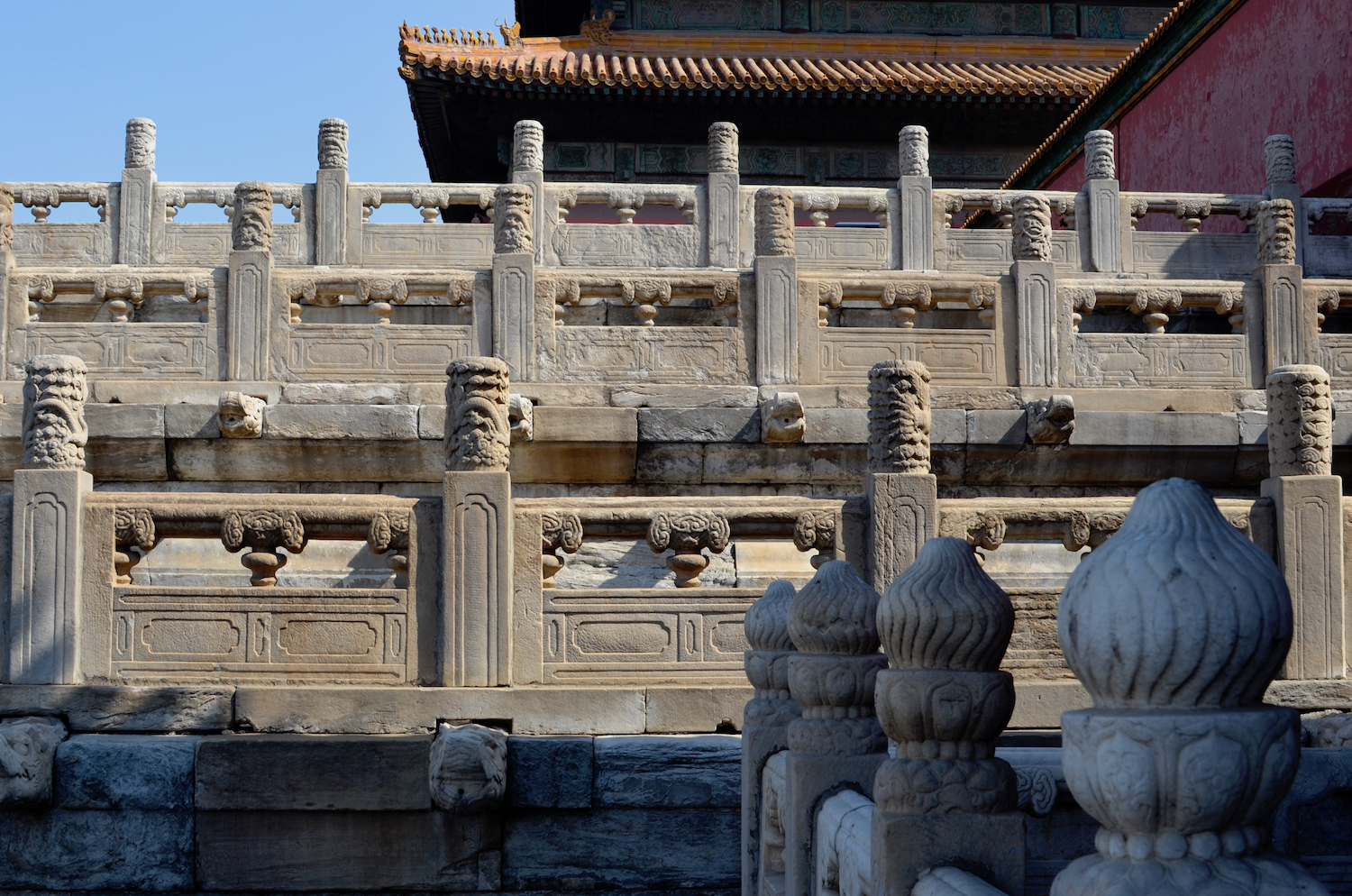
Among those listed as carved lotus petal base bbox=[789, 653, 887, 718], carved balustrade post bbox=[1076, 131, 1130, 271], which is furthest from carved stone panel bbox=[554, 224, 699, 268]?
carved lotus petal base bbox=[789, 653, 887, 718]

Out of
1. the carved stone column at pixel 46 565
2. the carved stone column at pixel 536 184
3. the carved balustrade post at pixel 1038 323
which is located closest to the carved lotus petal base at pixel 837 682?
the carved stone column at pixel 46 565

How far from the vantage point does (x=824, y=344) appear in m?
9.48

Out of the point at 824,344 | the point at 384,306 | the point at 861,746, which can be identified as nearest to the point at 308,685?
the point at 861,746

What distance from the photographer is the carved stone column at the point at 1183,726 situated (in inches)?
68.6

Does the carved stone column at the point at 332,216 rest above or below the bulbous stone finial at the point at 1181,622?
above

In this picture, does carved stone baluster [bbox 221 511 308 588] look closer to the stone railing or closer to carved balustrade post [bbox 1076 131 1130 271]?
the stone railing

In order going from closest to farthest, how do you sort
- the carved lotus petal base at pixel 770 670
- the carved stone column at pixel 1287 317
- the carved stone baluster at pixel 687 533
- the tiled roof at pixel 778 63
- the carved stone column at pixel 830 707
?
1. the carved stone column at pixel 830 707
2. the carved lotus petal base at pixel 770 670
3. the carved stone baluster at pixel 687 533
4. the carved stone column at pixel 1287 317
5. the tiled roof at pixel 778 63

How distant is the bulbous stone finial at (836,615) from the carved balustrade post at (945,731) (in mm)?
731

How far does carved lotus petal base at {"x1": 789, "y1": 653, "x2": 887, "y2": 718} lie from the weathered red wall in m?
11.2

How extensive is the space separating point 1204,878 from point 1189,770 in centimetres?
14

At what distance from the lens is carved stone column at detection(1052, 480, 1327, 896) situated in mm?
1743

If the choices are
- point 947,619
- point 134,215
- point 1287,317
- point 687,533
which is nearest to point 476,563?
point 687,533

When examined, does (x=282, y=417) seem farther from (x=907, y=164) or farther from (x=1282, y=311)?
(x=1282, y=311)

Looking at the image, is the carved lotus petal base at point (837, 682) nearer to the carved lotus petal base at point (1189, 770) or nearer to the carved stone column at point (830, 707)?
the carved stone column at point (830, 707)
